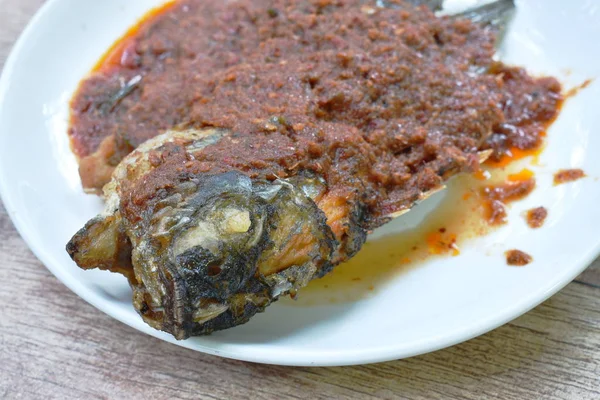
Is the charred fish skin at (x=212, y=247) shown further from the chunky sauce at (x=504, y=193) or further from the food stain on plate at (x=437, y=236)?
the chunky sauce at (x=504, y=193)

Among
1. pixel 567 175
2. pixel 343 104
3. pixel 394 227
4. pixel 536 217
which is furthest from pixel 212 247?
pixel 567 175

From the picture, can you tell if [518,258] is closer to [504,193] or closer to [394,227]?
[504,193]

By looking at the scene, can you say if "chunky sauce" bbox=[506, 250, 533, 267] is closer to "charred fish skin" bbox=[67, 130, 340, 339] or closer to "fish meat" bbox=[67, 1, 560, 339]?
"fish meat" bbox=[67, 1, 560, 339]

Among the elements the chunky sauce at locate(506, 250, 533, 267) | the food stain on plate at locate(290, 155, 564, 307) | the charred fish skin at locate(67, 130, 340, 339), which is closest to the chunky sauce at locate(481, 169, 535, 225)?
the food stain on plate at locate(290, 155, 564, 307)

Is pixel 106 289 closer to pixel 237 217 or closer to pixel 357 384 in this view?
pixel 237 217

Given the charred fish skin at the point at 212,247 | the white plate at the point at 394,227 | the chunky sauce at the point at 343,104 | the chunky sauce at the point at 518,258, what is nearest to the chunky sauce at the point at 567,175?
the white plate at the point at 394,227

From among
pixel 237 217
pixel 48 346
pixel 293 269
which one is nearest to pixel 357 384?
pixel 293 269
